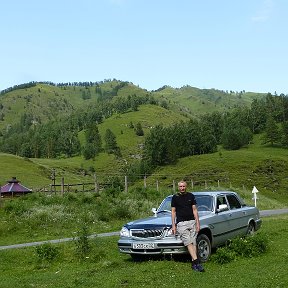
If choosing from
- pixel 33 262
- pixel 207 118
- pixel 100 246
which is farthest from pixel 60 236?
pixel 207 118

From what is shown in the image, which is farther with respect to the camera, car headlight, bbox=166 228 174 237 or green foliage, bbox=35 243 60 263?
green foliage, bbox=35 243 60 263

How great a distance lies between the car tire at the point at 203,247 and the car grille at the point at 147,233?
1.05 meters

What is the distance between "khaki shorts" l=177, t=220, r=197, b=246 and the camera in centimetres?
1060

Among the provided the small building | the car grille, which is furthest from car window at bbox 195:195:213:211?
the small building

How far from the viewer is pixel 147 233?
11617 millimetres

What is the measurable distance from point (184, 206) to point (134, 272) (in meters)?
1.97

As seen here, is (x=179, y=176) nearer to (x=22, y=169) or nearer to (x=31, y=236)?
(x=22, y=169)

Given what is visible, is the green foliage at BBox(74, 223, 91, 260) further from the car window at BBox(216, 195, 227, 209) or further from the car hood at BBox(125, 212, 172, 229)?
the car window at BBox(216, 195, 227, 209)

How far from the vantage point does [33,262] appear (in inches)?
537

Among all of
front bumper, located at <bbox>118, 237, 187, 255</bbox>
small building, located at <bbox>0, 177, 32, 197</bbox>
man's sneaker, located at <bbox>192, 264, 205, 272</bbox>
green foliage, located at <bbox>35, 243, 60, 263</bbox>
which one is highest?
front bumper, located at <bbox>118, 237, 187, 255</bbox>

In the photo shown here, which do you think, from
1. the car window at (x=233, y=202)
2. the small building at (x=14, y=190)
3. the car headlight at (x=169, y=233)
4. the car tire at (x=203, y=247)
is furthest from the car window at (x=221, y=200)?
the small building at (x=14, y=190)

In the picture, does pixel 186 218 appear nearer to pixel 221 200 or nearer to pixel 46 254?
pixel 221 200

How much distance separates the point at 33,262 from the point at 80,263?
190 cm

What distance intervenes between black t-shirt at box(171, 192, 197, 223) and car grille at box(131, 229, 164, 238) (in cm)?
92
